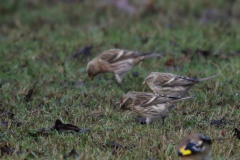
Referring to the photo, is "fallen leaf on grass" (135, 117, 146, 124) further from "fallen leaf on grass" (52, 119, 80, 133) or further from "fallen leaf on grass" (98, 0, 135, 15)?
"fallen leaf on grass" (98, 0, 135, 15)

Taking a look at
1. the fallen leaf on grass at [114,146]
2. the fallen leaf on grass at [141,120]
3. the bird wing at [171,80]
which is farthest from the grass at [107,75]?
the bird wing at [171,80]

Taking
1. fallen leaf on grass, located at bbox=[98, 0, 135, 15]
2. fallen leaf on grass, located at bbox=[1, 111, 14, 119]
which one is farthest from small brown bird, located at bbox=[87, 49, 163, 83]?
fallen leaf on grass, located at bbox=[98, 0, 135, 15]

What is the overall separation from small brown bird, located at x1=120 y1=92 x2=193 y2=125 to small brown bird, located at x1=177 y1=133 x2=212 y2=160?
191 cm

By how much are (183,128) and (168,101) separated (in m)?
0.51

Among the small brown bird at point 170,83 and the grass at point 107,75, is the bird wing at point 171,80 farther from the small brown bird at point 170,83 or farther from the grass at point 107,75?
the grass at point 107,75

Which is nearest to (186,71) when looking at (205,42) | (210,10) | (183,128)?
(205,42)

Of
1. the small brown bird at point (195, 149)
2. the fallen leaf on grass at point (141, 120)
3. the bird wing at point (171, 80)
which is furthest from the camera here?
the bird wing at point (171, 80)

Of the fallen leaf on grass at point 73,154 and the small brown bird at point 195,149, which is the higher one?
the small brown bird at point 195,149

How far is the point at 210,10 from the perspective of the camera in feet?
44.3

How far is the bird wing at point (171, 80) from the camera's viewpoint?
6.52 m

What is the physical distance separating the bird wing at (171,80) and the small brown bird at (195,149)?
2.80m

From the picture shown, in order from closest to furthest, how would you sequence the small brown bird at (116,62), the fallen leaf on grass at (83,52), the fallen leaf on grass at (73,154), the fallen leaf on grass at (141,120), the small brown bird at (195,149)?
the small brown bird at (195,149), the fallen leaf on grass at (73,154), the fallen leaf on grass at (141,120), the small brown bird at (116,62), the fallen leaf on grass at (83,52)

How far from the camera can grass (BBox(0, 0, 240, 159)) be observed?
4707 mm

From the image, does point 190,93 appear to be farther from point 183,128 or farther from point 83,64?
point 83,64
